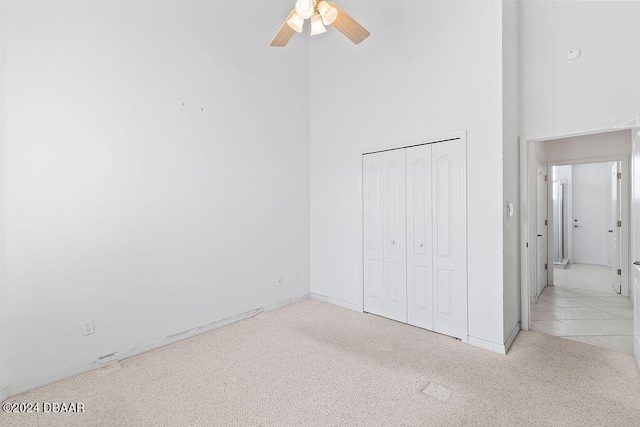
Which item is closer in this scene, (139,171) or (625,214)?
(139,171)

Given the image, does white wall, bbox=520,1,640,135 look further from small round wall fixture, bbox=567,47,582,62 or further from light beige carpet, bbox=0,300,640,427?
light beige carpet, bbox=0,300,640,427

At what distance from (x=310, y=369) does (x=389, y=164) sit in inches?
93.6

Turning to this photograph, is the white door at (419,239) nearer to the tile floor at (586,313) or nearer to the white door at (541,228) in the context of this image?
the tile floor at (586,313)

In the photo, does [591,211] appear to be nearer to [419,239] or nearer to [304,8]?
[419,239]

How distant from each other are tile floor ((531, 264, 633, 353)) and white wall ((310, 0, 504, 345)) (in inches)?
46.9

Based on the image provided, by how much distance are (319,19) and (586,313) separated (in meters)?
4.61

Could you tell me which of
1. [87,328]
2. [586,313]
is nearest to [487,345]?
[586,313]

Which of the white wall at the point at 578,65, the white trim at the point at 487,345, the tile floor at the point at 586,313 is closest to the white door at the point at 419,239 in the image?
the white trim at the point at 487,345

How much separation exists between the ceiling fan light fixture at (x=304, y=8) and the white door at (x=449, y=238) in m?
1.80

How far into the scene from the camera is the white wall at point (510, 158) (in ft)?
9.41

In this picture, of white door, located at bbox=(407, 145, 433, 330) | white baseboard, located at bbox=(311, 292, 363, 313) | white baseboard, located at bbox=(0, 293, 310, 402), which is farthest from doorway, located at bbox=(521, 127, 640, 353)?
white baseboard, located at bbox=(0, 293, 310, 402)

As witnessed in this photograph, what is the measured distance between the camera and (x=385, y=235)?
148 inches

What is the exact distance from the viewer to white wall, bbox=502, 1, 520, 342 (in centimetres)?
287

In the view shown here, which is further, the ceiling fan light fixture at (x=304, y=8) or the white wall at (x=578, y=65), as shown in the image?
the white wall at (x=578, y=65)
